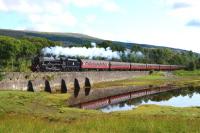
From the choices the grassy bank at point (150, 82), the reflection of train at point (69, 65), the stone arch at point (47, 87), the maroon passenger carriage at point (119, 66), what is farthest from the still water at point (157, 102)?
the maroon passenger carriage at point (119, 66)

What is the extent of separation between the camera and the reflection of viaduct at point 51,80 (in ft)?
235

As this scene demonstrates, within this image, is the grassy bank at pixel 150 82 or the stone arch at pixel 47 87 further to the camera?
the grassy bank at pixel 150 82

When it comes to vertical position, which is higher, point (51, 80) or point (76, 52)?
point (76, 52)

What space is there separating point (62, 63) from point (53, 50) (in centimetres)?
2948

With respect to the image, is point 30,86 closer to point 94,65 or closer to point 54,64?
point 54,64

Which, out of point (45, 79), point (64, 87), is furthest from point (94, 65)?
point (45, 79)

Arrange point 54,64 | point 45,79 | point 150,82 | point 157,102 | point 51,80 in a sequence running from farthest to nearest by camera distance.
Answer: point 150,82, point 54,64, point 51,80, point 45,79, point 157,102

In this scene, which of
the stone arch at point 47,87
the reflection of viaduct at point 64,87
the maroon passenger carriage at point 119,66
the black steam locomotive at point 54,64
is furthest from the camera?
the maroon passenger carriage at point 119,66

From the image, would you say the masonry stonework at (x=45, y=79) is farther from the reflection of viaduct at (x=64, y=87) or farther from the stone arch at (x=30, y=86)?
the reflection of viaduct at (x=64, y=87)

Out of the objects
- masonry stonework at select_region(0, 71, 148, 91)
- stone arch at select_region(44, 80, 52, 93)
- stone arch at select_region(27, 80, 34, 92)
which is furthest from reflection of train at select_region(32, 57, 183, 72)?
stone arch at select_region(27, 80, 34, 92)

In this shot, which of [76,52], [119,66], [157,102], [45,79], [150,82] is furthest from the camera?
[76,52]

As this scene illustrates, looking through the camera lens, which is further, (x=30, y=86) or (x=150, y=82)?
(x=150, y=82)

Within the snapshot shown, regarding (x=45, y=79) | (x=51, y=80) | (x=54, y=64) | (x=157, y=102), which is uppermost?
(x=54, y=64)

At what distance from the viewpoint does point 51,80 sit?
3398 inches
